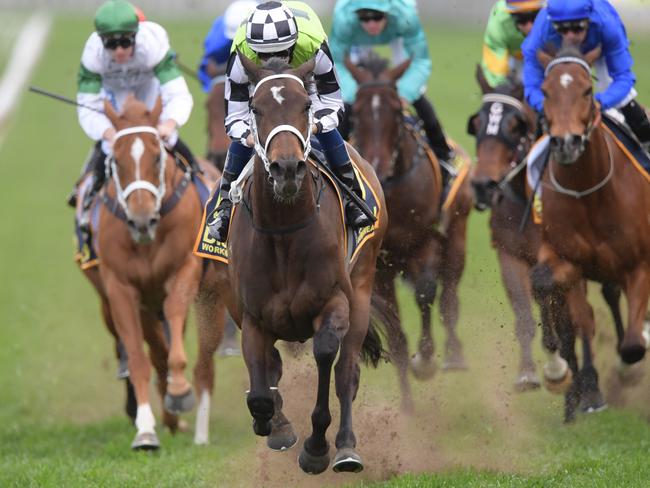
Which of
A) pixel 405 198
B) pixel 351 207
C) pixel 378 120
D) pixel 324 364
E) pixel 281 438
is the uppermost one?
pixel 378 120

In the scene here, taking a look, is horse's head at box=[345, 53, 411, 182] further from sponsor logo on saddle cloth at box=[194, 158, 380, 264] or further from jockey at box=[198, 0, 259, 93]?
jockey at box=[198, 0, 259, 93]

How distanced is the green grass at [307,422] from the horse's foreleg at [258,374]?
0.78m

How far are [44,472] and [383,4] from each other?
463 cm

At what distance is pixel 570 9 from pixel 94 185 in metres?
3.64

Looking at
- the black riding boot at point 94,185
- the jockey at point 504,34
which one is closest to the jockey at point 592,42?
the jockey at point 504,34

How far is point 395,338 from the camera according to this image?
29.8ft

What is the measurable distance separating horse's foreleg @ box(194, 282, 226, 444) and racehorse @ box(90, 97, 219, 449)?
0.19 meters

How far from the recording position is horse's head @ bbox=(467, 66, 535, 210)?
10.9 meters

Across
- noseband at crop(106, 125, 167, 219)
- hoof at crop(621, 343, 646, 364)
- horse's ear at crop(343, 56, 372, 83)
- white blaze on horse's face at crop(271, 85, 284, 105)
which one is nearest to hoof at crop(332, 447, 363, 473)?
white blaze on horse's face at crop(271, 85, 284, 105)

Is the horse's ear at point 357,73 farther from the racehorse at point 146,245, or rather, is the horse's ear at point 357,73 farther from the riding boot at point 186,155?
the racehorse at point 146,245

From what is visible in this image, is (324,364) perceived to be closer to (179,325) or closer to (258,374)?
(258,374)

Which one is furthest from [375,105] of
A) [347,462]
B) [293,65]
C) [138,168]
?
[347,462]

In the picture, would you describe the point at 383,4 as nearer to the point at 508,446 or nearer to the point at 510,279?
the point at 510,279

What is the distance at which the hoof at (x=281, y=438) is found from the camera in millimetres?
7297
